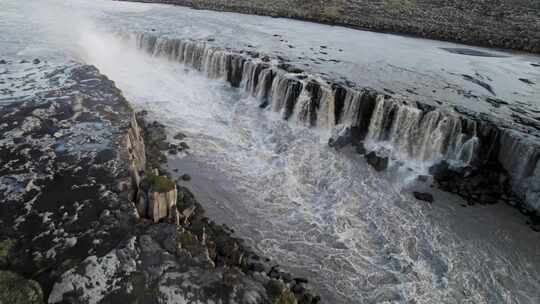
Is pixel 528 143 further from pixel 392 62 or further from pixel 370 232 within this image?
pixel 392 62

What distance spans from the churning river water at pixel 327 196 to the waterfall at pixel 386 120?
3.61 feet

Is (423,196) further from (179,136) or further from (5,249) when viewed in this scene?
(5,249)

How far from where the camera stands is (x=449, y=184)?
18.1 meters

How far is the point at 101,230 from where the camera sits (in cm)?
1038

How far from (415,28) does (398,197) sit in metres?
31.9

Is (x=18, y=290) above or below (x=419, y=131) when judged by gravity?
below

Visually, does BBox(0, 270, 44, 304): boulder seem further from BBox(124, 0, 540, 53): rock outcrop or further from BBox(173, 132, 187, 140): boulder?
BBox(124, 0, 540, 53): rock outcrop

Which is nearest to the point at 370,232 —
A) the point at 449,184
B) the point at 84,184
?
the point at 449,184

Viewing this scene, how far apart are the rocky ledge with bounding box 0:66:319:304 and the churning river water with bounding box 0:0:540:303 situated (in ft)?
6.20

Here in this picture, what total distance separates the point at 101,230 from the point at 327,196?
10009 mm

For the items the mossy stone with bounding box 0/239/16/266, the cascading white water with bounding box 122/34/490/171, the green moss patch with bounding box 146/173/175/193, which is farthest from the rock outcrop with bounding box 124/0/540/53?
the mossy stone with bounding box 0/239/16/266

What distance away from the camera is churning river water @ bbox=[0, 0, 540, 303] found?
42.6 ft

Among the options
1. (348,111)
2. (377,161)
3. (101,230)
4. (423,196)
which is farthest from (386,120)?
(101,230)

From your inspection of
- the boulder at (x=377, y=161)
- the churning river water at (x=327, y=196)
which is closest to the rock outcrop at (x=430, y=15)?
the churning river water at (x=327, y=196)
